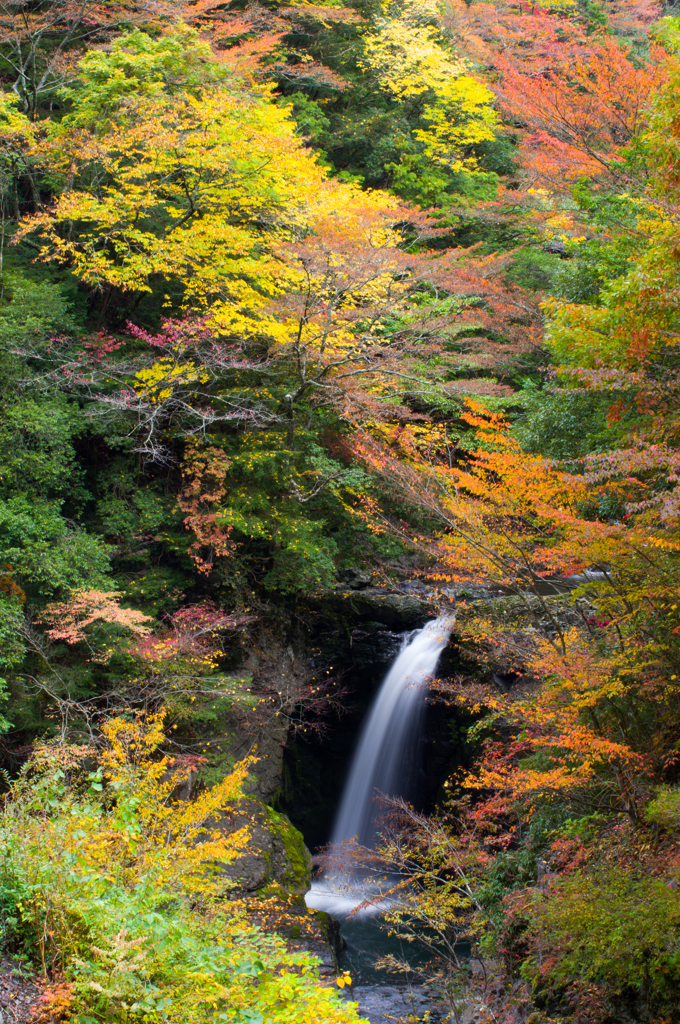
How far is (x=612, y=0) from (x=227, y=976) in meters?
33.4

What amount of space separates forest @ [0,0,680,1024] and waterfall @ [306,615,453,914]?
0.56 metres

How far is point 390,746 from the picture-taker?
13.8 metres

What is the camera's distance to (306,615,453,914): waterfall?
13609 mm

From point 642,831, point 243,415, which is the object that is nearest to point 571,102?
point 243,415

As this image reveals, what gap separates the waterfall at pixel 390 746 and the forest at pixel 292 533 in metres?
0.56

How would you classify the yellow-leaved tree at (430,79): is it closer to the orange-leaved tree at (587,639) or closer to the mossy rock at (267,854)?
the orange-leaved tree at (587,639)

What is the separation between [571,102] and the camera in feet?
38.4

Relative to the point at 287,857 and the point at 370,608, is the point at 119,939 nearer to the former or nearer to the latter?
the point at 287,857

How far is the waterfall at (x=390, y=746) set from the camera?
13609 mm

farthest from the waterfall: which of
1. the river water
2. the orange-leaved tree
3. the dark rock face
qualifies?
the orange-leaved tree

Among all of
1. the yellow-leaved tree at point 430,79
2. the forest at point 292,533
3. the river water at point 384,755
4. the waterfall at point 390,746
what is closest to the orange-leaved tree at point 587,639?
the forest at point 292,533

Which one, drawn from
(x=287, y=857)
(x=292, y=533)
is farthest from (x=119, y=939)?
(x=292, y=533)

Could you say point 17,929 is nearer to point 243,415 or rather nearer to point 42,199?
point 243,415

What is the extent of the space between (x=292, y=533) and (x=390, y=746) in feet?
16.8
